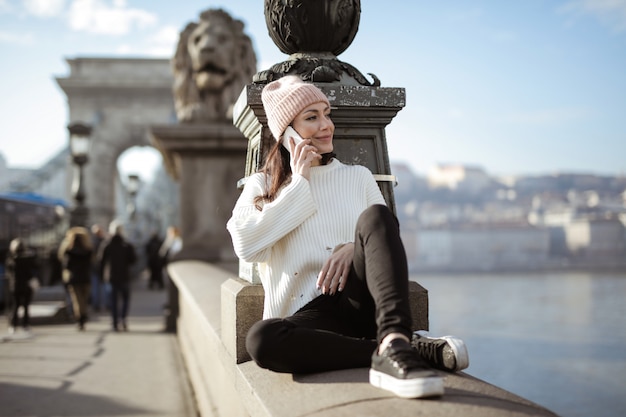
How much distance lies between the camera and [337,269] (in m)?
2.12

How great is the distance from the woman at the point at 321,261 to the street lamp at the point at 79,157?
10.3 meters

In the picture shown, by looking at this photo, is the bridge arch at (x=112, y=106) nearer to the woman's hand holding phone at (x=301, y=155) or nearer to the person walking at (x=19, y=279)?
the person walking at (x=19, y=279)

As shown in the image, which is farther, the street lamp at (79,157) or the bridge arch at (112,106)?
the bridge arch at (112,106)

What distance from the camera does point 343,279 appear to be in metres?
2.12

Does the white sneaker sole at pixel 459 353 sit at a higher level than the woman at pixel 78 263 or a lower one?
higher

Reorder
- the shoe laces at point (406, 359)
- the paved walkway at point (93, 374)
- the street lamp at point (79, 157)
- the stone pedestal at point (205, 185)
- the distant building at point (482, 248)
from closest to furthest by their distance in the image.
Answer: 1. the shoe laces at point (406, 359)
2. the paved walkway at point (93, 374)
3. the stone pedestal at point (205, 185)
4. the street lamp at point (79, 157)
5. the distant building at point (482, 248)

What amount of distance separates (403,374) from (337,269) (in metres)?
0.54

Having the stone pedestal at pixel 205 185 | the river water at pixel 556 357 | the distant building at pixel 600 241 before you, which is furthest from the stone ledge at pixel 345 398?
the distant building at pixel 600 241

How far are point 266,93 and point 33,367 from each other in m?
4.40

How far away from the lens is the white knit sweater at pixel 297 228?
2.22m

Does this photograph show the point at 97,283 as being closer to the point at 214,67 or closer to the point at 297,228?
the point at 214,67

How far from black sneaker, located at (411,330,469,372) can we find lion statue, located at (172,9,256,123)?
6.25 metres

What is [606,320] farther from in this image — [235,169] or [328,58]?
[328,58]

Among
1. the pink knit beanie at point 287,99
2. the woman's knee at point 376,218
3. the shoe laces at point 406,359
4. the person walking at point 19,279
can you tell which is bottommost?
the person walking at point 19,279
